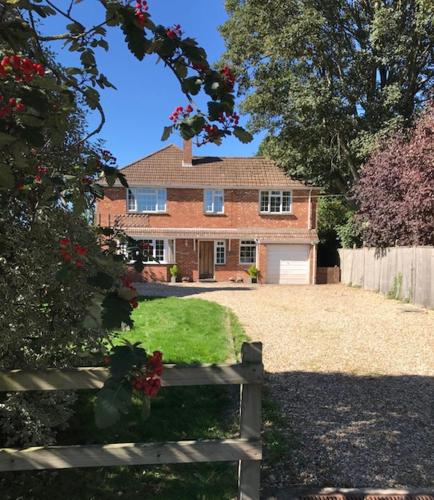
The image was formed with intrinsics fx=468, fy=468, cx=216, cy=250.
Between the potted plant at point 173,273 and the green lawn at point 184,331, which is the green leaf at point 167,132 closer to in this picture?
the green lawn at point 184,331

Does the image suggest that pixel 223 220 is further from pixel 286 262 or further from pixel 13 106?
pixel 13 106

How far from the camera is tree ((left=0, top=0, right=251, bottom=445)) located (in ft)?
6.46

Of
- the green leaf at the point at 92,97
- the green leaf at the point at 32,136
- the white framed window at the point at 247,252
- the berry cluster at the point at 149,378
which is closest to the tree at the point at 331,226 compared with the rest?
the white framed window at the point at 247,252

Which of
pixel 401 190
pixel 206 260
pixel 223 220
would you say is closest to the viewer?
pixel 401 190

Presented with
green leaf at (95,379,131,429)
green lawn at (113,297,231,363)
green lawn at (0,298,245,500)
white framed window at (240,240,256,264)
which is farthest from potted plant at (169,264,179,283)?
green leaf at (95,379,131,429)

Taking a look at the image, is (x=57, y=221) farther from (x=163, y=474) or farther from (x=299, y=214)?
(x=299, y=214)

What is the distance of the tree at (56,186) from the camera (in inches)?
77.5

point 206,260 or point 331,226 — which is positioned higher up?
point 331,226

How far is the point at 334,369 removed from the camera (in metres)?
7.06

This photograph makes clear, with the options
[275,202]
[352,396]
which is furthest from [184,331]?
[275,202]

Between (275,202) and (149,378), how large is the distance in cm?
2651

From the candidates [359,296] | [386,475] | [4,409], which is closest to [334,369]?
[386,475]

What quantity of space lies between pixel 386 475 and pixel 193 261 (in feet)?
77.0

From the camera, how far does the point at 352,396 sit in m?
5.72
